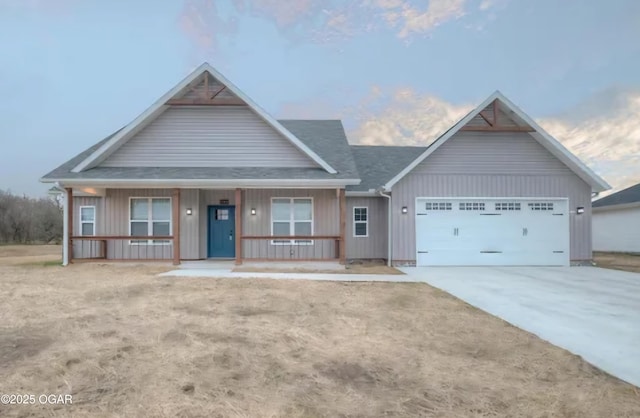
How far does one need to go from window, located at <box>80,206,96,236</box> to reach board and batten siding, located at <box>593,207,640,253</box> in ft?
87.8

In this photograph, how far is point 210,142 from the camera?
13688 mm

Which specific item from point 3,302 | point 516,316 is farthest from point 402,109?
point 3,302

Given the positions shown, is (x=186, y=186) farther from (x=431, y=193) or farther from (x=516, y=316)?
(x=516, y=316)

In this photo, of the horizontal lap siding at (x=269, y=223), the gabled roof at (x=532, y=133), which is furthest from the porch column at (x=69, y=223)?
the gabled roof at (x=532, y=133)

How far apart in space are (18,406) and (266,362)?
7.41 feet

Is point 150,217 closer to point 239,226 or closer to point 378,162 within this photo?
point 239,226

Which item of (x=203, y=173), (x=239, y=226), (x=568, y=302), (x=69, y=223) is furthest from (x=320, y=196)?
(x=69, y=223)

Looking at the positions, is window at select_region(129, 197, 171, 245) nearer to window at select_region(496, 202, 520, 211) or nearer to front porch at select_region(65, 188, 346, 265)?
front porch at select_region(65, 188, 346, 265)

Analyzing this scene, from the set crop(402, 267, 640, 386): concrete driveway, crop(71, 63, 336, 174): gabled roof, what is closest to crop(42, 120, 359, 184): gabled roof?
crop(71, 63, 336, 174): gabled roof

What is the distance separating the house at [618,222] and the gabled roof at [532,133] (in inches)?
401

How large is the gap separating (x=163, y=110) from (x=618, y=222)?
82.7 feet

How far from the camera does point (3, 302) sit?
7.18 metres

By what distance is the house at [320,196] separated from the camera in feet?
44.4

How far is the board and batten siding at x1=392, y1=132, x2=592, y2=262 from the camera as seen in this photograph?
13672 millimetres
